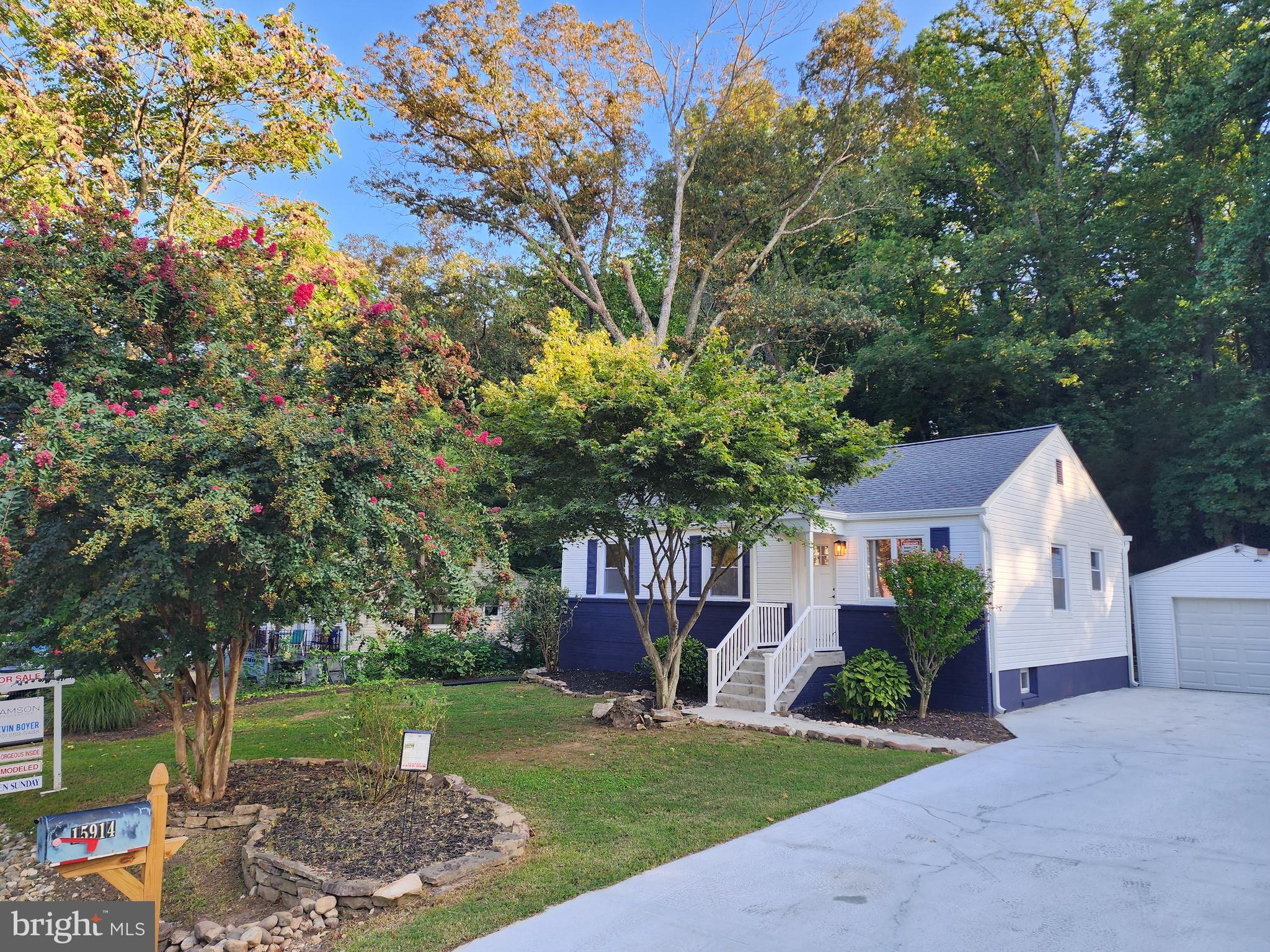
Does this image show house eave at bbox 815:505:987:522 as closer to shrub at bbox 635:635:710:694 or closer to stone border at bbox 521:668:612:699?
shrub at bbox 635:635:710:694

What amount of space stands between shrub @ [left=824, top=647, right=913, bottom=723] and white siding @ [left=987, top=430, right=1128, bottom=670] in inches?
72.1

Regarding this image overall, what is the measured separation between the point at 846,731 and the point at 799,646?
7.35 feet

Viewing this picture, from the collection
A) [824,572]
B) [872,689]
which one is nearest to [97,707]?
[872,689]

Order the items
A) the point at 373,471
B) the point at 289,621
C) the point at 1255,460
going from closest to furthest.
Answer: the point at 373,471 < the point at 289,621 < the point at 1255,460

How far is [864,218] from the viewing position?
22.7m

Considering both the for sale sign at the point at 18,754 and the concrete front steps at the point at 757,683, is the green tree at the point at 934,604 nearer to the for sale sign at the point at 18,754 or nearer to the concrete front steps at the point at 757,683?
the concrete front steps at the point at 757,683

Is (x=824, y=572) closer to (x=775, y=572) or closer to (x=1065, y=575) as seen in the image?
(x=775, y=572)

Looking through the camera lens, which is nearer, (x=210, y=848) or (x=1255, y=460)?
(x=210, y=848)

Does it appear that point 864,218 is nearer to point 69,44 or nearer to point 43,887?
point 69,44

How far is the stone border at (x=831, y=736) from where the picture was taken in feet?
29.7

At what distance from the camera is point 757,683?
1194 cm

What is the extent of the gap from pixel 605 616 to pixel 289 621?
1034 centimetres

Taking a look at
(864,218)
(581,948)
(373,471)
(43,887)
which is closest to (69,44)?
(373,471)

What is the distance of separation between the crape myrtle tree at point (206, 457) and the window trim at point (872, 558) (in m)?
7.92
